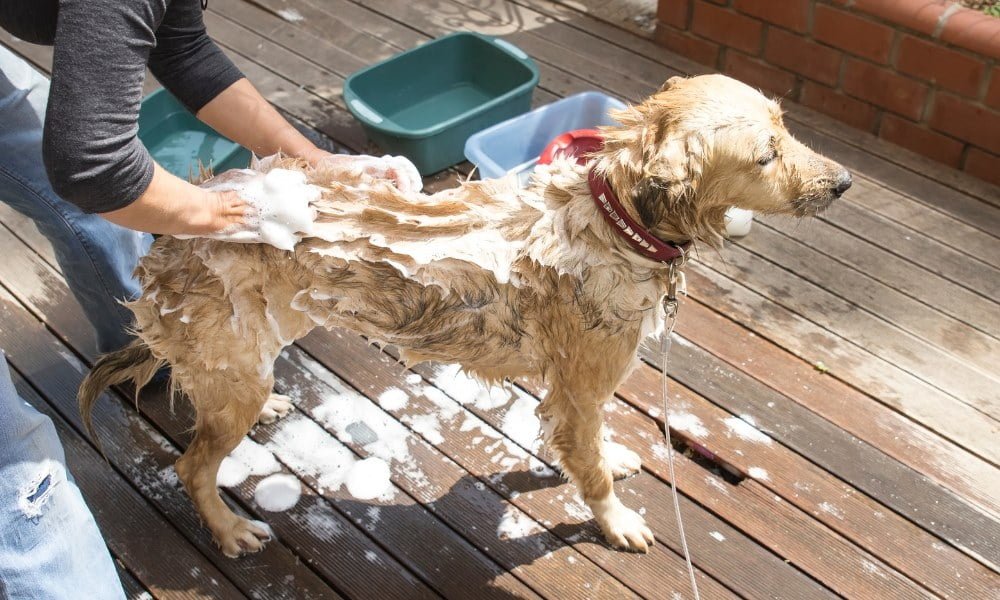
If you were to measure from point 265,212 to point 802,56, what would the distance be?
12.6 feet

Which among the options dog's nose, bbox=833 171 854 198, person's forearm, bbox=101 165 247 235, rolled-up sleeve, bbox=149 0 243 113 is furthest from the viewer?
rolled-up sleeve, bbox=149 0 243 113

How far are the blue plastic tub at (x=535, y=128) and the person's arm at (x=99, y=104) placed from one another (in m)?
2.44

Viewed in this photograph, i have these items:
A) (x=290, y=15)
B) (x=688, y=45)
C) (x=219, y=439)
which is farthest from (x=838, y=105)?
(x=219, y=439)

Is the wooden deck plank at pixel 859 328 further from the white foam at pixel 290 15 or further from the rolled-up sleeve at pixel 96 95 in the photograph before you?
the white foam at pixel 290 15

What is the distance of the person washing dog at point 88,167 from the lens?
187cm

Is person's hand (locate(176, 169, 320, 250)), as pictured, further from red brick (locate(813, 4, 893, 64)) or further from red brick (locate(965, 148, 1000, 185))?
red brick (locate(965, 148, 1000, 185))

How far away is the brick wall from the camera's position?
14.4 feet

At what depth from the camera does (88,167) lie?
1.90m

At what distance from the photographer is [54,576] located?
87.7 inches

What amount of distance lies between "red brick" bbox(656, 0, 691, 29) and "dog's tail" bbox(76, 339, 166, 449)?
4.08m

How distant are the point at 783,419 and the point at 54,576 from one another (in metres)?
2.73

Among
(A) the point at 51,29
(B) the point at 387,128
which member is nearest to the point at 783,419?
(B) the point at 387,128

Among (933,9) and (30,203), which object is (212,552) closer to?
(30,203)

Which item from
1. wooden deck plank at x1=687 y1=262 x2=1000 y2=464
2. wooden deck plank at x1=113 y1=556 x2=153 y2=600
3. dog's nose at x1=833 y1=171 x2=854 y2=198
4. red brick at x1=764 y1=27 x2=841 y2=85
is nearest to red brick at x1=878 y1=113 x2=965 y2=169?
red brick at x1=764 y1=27 x2=841 y2=85
